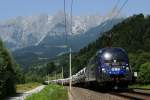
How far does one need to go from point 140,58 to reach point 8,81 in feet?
118

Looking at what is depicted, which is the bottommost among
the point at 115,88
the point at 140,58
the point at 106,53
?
the point at 115,88

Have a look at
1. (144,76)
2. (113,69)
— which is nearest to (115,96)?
(113,69)

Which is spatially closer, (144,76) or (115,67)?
(115,67)

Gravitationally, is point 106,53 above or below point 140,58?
below

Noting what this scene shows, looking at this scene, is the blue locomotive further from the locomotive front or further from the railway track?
the railway track

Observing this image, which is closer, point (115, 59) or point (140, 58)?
point (115, 59)

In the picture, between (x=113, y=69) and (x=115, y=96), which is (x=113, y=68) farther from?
(x=115, y=96)

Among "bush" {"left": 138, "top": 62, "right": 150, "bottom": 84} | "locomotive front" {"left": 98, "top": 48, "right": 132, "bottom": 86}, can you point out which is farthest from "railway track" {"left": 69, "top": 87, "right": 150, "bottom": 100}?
"bush" {"left": 138, "top": 62, "right": 150, "bottom": 84}

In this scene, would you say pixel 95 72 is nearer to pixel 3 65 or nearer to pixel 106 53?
pixel 106 53

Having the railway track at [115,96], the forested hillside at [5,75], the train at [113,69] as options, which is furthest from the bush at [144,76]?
the railway track at [115,96]

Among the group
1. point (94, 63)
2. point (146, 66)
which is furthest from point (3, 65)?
point (94, 63)

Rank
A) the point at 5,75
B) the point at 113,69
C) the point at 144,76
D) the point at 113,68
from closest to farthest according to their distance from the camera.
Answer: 1. the point at 113,69
2. the point at 113,68
3. the point at 144,76
4. the point at 5,75

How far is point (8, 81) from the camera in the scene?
424 feet

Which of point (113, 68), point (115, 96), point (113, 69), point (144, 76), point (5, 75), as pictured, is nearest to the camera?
point (115, 96)
